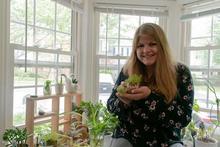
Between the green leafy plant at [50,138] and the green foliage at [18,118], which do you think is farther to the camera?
the green foliage at [18,118]

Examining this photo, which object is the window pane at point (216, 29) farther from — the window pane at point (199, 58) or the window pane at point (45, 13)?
the window pane at point (45, 13)

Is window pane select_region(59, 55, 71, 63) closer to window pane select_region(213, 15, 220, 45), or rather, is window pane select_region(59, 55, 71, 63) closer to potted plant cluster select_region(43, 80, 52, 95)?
potted plant cluster select_region(43, 80, 52, 95)

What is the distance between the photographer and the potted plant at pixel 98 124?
67.8 inches

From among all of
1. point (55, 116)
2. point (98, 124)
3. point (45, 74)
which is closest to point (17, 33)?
point (45, 74)

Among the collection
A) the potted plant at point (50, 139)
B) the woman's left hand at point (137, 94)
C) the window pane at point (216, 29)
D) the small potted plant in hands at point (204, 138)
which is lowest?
the small potted plant in hands at point (204, 138)

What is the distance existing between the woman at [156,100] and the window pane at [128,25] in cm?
118

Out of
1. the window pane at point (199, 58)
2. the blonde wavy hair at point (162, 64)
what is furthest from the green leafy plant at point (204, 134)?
the blonde wavy hair at point (162, 64)

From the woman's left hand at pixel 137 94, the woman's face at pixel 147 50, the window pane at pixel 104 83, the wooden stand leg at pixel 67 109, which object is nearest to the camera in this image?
the woman's left hand at pixel 137 94

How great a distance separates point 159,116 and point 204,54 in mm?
1323

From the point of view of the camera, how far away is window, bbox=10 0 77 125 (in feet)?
5.92

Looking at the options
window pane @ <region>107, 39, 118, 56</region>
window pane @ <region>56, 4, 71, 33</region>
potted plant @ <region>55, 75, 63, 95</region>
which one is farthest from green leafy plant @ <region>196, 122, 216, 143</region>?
window pane @ <region>56, 4, 71, 33</region>

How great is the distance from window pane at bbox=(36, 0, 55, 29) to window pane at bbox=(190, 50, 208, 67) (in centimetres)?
147

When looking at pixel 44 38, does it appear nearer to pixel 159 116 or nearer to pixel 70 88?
pixel 70 88

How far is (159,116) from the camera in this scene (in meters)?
1.41
